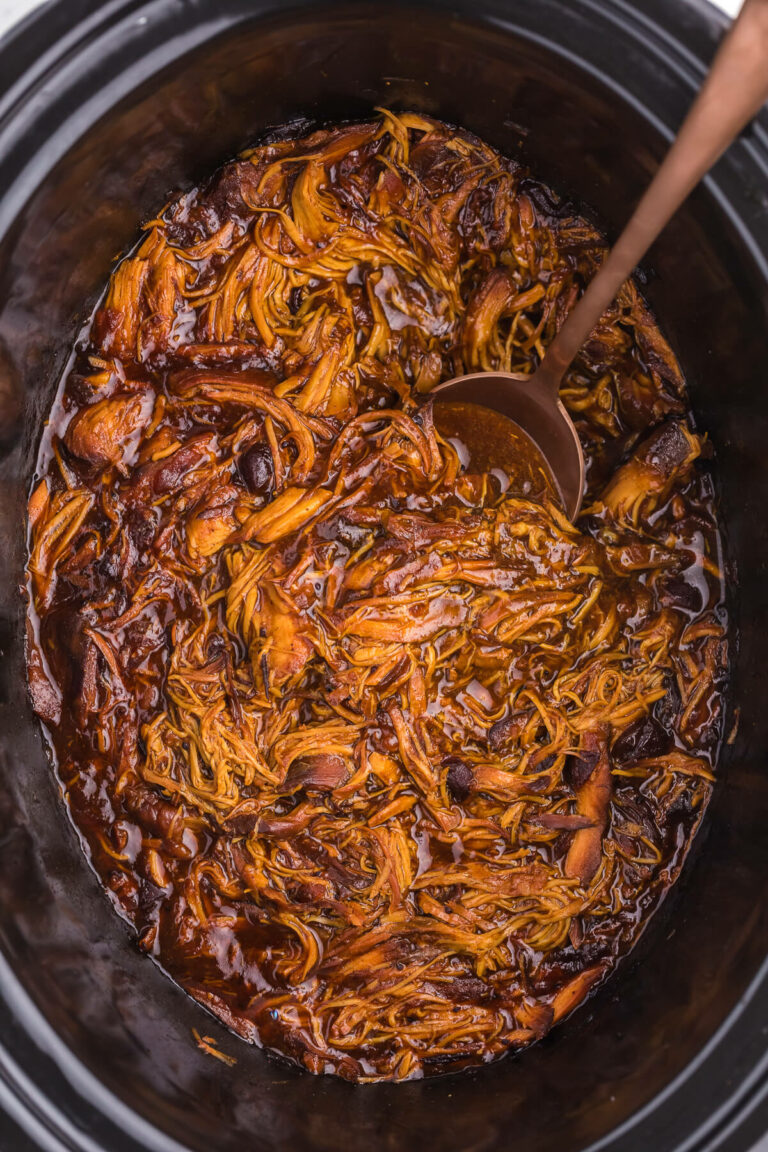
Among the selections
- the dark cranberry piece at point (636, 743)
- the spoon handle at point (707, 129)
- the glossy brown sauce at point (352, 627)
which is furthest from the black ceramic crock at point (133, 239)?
the spoon handle at point (707, 129)

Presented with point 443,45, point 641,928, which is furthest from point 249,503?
point 641,928

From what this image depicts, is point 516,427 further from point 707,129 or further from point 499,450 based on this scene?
point 707,129

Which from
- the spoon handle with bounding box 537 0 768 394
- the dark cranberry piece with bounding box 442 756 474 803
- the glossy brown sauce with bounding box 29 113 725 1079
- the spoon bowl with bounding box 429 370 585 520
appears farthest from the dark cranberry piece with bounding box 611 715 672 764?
the spoon handle with bounding box 537 0 768 394

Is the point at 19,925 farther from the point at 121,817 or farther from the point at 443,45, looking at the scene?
the point at 443,45

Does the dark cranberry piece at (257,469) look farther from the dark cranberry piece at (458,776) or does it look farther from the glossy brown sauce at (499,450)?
the dark cranberry piece at (458,776)

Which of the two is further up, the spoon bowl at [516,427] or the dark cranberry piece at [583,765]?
the spoon bowl at [516,427]

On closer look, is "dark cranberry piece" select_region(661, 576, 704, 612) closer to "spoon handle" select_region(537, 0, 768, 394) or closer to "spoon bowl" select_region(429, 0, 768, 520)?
"spoon bowl" select_region(429, 0, 768, 520)

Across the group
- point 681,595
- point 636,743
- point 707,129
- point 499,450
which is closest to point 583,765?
point 636,743
